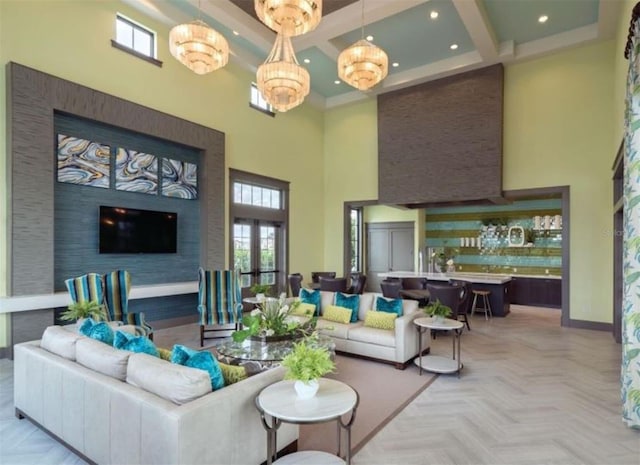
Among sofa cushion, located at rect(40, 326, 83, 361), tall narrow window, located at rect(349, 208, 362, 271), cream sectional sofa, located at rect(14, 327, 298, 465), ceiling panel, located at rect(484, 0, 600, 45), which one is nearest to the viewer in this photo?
cream sectional sofa, located at rect(14, 327, 298, 465)

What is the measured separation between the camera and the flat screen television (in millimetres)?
5805

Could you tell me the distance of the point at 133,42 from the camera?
605 cm

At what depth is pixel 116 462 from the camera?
217cm

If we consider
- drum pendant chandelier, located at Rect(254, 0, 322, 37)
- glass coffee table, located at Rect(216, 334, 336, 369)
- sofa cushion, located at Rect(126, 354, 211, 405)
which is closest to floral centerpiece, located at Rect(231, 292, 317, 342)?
glass coffee table, located at Rect(216, 334, 336, 369)

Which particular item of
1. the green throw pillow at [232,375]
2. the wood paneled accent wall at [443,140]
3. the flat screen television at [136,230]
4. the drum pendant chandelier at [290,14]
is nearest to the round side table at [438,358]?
the green throw pillow at [232,375]

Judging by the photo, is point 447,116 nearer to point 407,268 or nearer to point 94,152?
point 407,268

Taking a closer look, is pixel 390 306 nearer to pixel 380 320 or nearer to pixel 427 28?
pixel 380 320

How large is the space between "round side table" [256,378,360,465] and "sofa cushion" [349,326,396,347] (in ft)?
7.33

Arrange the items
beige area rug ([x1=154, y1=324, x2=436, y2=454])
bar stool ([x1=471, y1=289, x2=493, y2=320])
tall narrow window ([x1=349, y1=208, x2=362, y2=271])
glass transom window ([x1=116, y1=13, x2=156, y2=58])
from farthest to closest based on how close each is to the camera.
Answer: tall narrow window ([x1=349, y1=208, x2=362, y2=271])
bar stool ([x1=471, y1=289, x2=493, y2=320])
glass transom window ([x1=116, y1=13, x2=156, y2=58])
beige area rug ([x1=154, y1=324, x2=436, y2=454])

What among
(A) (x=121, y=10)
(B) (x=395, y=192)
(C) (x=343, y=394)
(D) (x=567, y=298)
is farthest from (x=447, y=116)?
(C) (x=343, y=394)

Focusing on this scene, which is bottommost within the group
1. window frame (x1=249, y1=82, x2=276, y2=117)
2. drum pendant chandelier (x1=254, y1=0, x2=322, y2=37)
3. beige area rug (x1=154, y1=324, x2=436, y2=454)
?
beige area rug (x1=154, y1=324, x2=436, y2=454)

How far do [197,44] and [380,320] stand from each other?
4357 millimetres

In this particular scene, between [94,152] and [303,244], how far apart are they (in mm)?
5482

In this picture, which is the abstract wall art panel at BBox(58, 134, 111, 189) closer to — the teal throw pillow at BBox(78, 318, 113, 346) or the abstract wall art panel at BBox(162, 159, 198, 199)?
the abstract wall art panel at BBox(162, 159, 198, 199)
